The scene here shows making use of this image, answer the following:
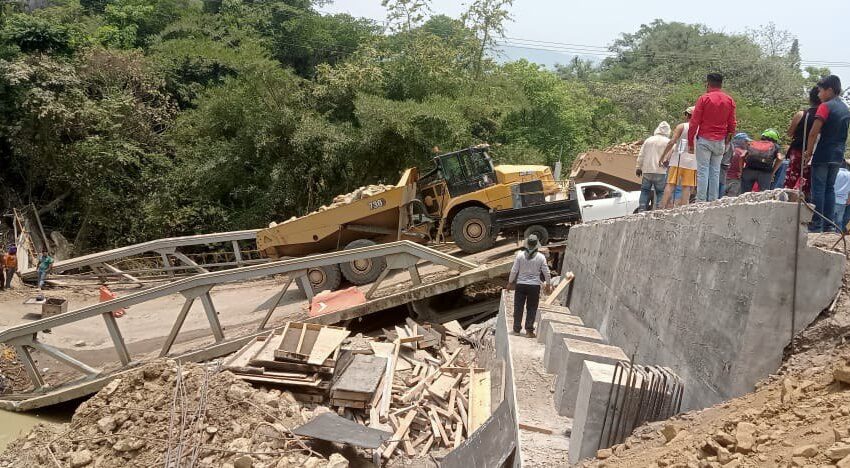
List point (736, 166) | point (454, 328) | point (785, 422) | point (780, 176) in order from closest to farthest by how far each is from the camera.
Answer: point (785, 422) → point (780, 176) → point (736, 166) → point (454, 328)

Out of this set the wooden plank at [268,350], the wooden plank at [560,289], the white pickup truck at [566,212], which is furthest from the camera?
the white pickup truck at [566,212]

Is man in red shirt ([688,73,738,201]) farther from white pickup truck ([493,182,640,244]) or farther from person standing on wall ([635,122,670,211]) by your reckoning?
white pickup truck ([493,182,640,244])

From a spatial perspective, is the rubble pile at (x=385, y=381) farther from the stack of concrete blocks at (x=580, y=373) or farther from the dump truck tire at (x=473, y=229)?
the dump truck tire at (x=473, y=229)

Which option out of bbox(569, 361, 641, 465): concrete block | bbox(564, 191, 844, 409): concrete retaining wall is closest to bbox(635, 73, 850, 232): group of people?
bbox(564, 191, 844, 409): concrete retaining wall

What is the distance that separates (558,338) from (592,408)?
199 centimetres

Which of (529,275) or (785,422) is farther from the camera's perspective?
(529,275)

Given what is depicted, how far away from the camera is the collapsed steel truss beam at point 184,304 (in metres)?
10.3

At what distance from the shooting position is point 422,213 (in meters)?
14.8

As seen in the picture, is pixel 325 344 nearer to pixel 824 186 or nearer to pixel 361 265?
pixel 361 265

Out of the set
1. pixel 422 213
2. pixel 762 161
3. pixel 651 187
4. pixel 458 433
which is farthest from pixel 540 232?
pixel 458 433

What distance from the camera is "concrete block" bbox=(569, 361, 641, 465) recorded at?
427 centimetres

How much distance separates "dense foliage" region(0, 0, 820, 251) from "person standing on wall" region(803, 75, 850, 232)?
45.8ft

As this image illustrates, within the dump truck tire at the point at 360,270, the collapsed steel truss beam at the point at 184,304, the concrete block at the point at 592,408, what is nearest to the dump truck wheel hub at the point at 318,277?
the dump truck tire at the point at 360,270

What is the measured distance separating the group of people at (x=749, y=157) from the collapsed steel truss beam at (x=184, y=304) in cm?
456
